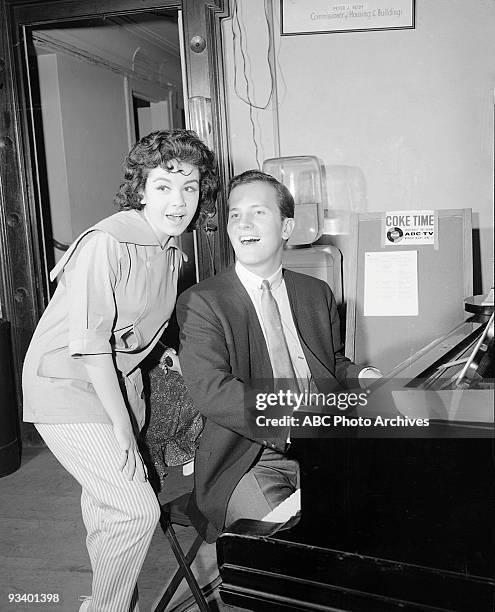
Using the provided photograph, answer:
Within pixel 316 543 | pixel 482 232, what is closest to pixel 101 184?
pixel 482 232

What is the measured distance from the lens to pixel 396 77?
8.16 feet

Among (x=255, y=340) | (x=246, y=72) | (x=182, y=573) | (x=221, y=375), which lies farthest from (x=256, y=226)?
(x=246, y=72)

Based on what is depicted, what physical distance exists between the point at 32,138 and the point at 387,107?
1607 mm

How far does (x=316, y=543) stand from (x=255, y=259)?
28.2 inches

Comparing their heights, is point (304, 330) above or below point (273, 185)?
below

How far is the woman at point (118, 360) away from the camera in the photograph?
1512 millimetres

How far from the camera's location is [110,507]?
1.57 meters

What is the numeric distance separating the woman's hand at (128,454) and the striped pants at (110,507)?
1cm

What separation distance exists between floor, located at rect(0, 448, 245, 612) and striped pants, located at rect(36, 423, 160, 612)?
40 centimetres

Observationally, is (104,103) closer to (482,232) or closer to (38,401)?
(482,232)

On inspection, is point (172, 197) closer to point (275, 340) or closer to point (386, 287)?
point (275, 340)

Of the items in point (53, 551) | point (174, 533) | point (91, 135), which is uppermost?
point (91, 135)

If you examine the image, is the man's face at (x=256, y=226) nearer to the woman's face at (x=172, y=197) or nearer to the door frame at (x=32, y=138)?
the woman's face at (x=172, y=197)

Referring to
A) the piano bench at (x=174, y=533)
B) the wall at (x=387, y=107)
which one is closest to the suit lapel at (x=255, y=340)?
the piano bench at (x=174, y=533)
